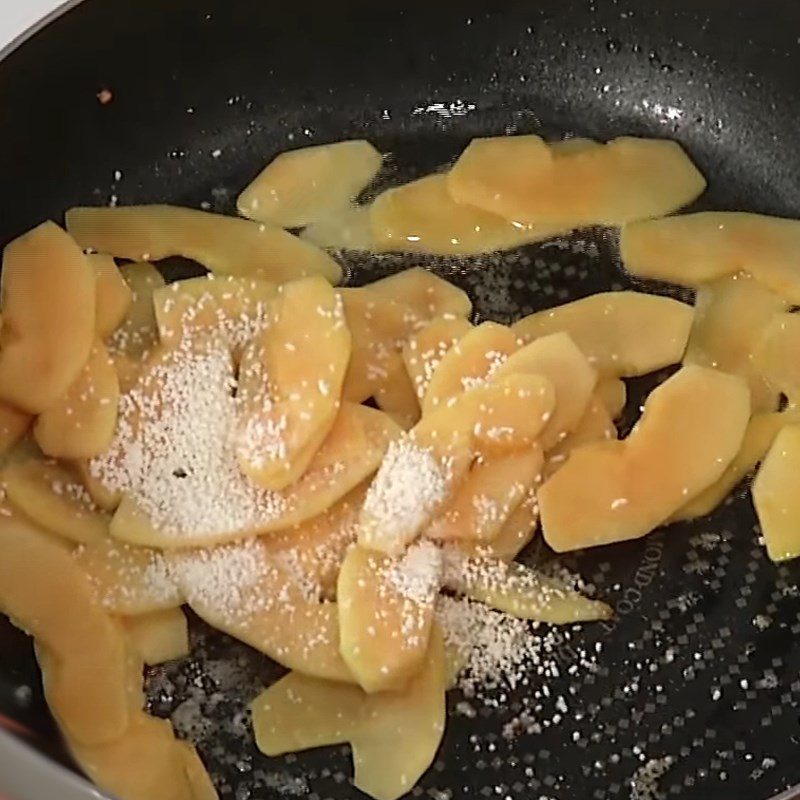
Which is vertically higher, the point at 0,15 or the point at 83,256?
the point at 0,15

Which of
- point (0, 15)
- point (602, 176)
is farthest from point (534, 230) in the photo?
point (0, 15)

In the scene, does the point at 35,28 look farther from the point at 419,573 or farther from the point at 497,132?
the point at 419,573

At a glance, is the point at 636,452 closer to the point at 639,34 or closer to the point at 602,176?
the point at 602,176

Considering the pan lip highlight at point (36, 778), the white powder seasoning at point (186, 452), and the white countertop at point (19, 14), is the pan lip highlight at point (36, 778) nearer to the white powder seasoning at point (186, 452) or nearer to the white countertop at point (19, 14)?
the white powder seasoning at point (186, 452)

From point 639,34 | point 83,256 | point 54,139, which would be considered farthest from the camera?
point 639,34

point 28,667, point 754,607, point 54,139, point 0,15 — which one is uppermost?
point 0,15

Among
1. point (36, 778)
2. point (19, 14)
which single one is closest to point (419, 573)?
point (36, 778)

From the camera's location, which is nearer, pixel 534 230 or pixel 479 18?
pixel 534 230
